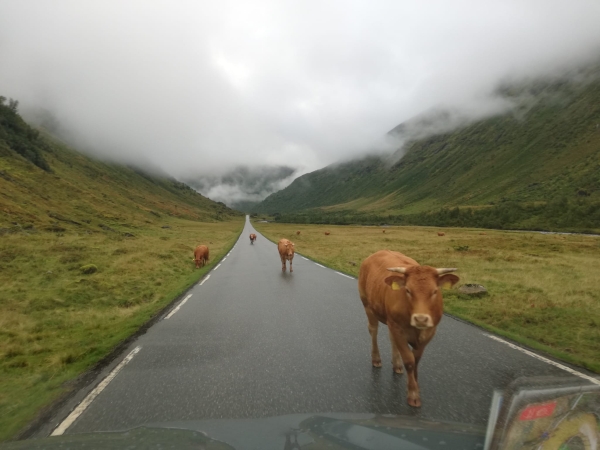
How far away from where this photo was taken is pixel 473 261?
24359mm

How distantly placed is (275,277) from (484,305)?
9.75 meters

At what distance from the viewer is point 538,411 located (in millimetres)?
2820

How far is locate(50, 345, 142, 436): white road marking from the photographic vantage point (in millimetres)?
4630

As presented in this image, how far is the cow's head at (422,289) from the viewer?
185 inches

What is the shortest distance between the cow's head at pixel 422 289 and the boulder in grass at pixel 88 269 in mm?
16354

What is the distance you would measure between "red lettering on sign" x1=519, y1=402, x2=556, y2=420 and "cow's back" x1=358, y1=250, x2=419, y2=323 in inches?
111

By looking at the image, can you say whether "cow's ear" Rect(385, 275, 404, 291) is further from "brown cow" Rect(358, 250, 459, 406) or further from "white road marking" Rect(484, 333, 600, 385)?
"white road marking" Rect(484, 333, 600, 385)

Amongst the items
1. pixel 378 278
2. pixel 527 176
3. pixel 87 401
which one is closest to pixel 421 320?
pixel 378 278

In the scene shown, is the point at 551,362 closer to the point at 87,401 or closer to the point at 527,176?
the point at 87,401

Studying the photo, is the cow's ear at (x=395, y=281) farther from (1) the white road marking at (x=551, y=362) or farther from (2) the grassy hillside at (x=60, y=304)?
(2) the grassy hillside at (x=60, y=304)

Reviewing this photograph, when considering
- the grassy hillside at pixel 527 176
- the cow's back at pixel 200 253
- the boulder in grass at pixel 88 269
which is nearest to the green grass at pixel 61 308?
the boulder in grass at pixel 88 269

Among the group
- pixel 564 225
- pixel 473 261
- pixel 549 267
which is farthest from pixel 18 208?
pixel 564 225

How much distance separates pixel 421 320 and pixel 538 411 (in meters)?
1.86

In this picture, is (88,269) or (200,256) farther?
(200,256)
